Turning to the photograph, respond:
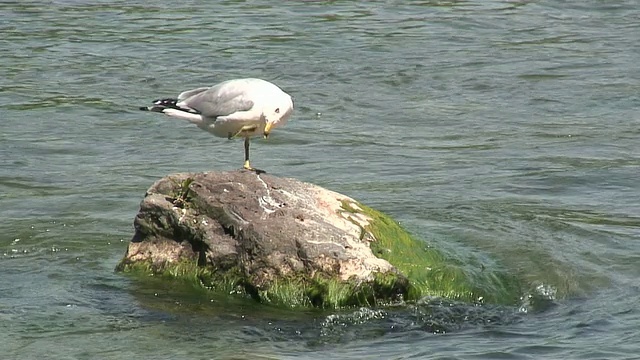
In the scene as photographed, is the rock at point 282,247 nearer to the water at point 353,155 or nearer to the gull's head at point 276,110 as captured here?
the water at point 353,155

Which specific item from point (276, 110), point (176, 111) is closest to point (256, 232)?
point (276, 110)

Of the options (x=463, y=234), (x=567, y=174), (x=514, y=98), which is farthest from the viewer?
(x=514, y=98)

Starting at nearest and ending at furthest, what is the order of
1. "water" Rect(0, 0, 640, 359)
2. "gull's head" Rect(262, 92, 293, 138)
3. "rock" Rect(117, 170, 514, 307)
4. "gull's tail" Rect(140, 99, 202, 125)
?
"water" Rect(0, 0, 640, 359) < "rock" Rect(117, 170, 514, 307) < "gull's head" Rect(262, 92, 293, 138) < "gull's tail" Rect(140, 99, 202, 125)

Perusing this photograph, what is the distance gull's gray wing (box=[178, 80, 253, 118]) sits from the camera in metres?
7.38

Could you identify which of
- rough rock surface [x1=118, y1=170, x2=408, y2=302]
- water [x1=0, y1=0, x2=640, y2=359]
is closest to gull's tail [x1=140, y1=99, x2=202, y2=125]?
rough rock surface [x1=118, y1=170, x2=408, y2=302]

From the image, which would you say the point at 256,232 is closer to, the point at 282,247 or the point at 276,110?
the point at 282,247

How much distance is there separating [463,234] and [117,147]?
3705mm

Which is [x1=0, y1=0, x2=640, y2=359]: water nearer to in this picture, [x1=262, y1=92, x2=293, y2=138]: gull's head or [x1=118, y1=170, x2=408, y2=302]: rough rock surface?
[x1=118, y1=170, x2=408, y2=302]: rough rock surface

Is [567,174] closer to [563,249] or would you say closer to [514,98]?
[563,249]

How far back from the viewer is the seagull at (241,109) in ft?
24.0

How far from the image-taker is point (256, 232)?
680 cm

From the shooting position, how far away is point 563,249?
26.6 feet

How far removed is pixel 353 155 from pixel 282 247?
12.9ft

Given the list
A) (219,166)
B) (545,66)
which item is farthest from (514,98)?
(219,166)
